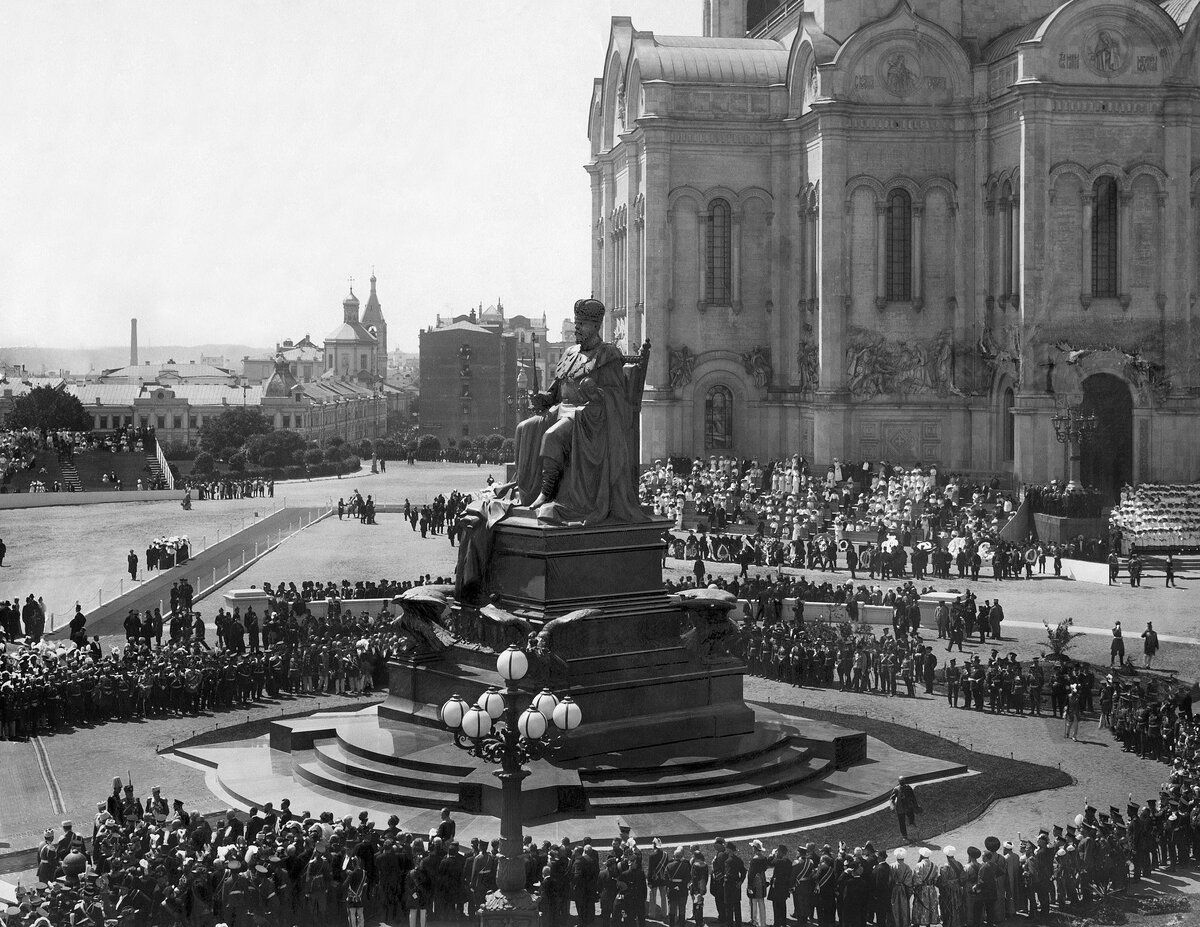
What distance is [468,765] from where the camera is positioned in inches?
847

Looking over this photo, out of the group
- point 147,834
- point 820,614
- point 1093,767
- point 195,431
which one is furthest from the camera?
point 195,431

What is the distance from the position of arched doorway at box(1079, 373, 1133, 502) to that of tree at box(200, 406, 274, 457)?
78.8 meters

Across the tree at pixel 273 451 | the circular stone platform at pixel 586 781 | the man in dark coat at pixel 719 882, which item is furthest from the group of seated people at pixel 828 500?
the tree at pixel 273 451

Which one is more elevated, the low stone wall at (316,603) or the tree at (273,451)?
the tree at (273,451)

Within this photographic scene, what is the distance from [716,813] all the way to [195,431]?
436ft

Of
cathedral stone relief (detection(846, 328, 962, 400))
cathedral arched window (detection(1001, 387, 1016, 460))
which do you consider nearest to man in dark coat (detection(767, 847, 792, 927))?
cathedral arched window (detection(1001, 387, 1016, 460))

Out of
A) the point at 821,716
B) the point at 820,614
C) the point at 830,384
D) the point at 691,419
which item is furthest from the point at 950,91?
the point at 821,716

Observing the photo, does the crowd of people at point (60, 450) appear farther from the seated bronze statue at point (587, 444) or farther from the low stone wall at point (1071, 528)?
the seated bronze statue at point (587, 444)

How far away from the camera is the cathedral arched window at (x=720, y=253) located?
63000 millimetres

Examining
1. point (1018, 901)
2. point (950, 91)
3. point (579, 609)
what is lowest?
point (1018, 901)

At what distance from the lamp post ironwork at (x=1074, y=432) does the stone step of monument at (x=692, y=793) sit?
3099 cm

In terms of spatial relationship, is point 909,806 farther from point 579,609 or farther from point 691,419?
point 691,419

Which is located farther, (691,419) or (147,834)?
(691,419)

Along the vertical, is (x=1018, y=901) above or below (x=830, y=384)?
below
